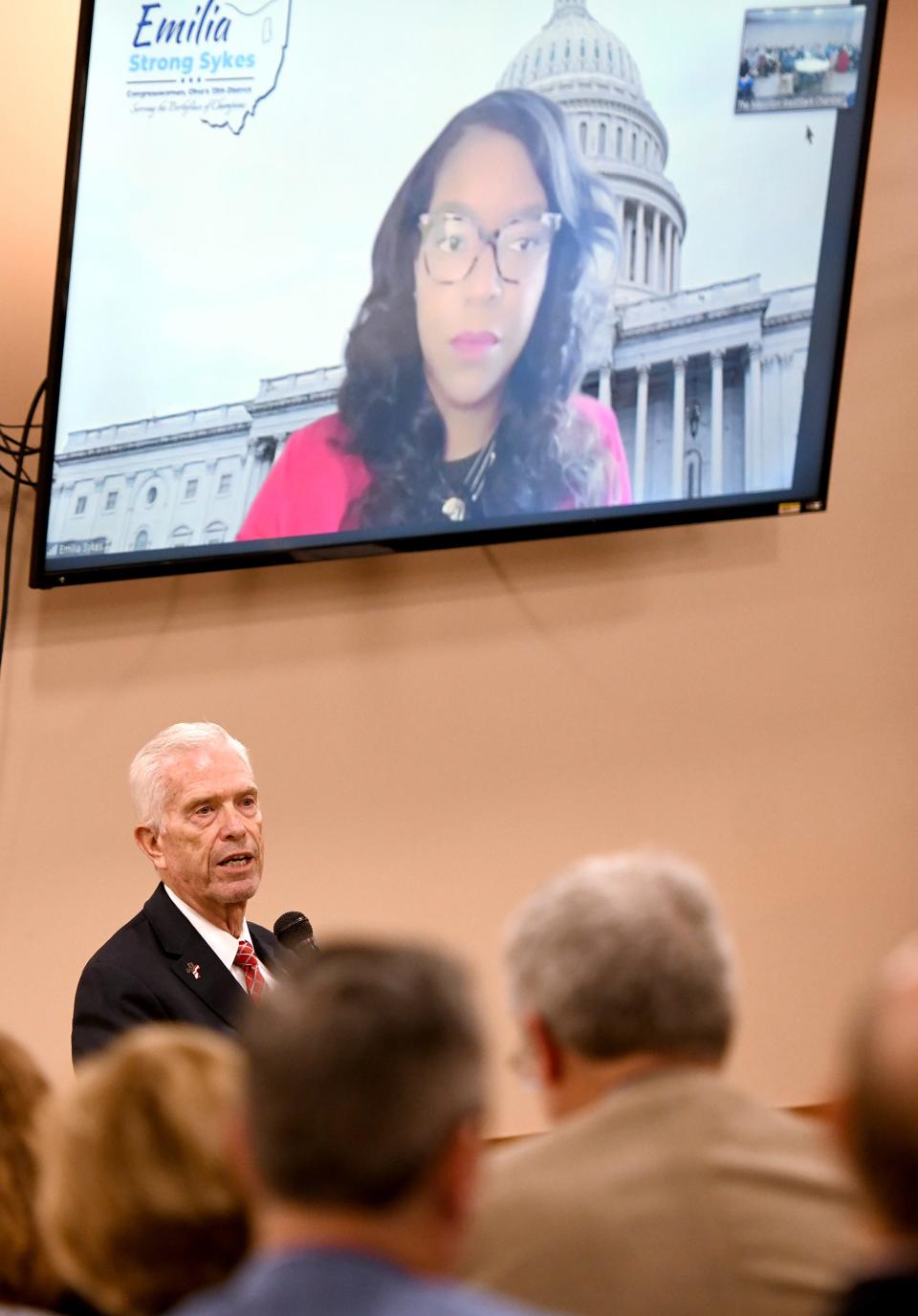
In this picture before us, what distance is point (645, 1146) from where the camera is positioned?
1733 mm

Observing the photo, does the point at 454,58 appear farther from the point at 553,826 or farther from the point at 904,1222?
the point at 904,1222

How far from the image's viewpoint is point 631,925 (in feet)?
5.97

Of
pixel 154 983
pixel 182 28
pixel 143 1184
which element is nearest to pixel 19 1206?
pixel 143 1184

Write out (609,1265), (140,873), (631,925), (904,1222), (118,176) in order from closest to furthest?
1. (904,1222)
2. (609,1265)
3. (631,925)
4. (118,176)
5. (140,873)

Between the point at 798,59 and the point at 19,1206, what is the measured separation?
3.38 m

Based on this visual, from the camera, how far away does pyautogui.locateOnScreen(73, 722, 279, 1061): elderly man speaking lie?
3.28 metres

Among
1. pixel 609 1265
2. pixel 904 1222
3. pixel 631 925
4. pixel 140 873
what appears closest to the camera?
pixel 904 1222

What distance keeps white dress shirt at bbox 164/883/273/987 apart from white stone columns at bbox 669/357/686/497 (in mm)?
1548

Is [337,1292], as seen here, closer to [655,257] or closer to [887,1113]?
[887,1113]

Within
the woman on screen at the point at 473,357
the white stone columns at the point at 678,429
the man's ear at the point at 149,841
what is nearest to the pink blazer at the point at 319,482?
the woman on screen at the point at 473,357

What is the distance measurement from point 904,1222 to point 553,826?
3.45 m

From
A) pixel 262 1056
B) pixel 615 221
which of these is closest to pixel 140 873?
pixel 615 221

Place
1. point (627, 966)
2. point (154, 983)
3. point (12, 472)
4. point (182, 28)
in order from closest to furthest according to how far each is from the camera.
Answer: point (627, 966)
point (154, 983)
point (182, 28)
point (12, 472)

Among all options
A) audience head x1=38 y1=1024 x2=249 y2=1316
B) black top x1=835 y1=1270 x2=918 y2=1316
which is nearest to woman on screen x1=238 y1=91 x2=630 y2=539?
audience head x1=38 y1=1024 x2=249 y2=1316
